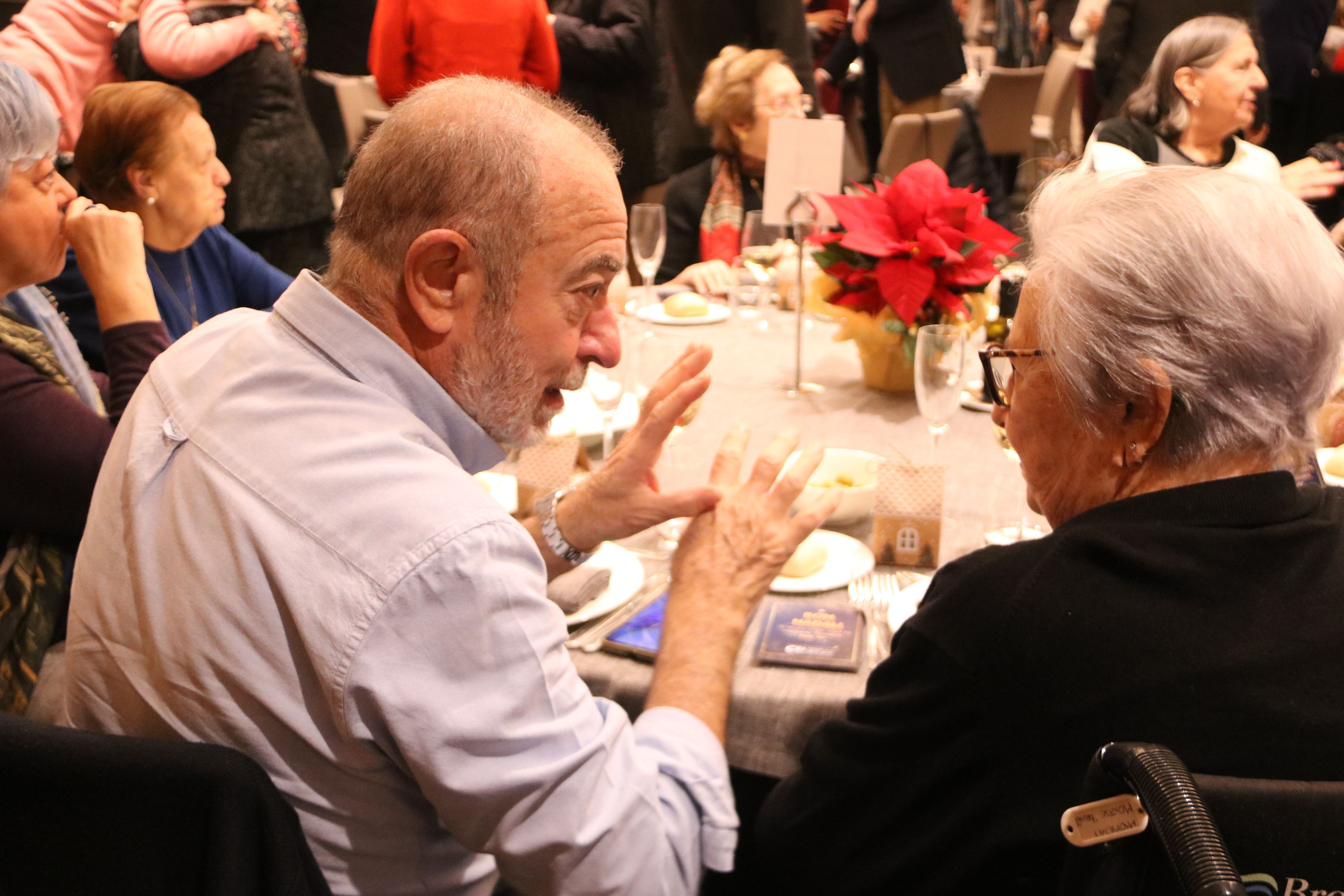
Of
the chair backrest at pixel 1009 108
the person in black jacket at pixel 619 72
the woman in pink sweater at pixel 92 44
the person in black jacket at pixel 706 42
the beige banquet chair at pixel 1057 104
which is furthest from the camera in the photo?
the beige banquet chair at pixel 1057 104

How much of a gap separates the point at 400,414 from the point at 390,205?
0.21 metres

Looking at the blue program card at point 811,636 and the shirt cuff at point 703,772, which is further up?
the shirt cuff at point 703,772

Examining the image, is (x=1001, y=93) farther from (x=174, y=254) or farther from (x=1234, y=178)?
(x=1234, y=178)

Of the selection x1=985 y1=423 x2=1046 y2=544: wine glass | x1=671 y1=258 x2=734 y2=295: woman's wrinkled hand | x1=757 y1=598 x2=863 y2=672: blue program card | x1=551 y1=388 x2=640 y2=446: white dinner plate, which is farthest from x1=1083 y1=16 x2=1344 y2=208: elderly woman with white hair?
x1=757 y1=598 x2=863 y2=672: blue program card

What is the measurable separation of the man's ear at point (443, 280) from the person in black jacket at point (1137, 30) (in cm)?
444

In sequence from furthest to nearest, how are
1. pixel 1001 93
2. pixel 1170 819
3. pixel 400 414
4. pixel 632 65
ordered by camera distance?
pixel 1001 93 < pixel 632 65 < pixel 400 414 < pixel 1170 819

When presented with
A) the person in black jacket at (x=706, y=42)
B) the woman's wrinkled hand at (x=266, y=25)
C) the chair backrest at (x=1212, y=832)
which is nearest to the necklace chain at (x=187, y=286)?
the woman's wrinkled hand at (x=266, y=25)

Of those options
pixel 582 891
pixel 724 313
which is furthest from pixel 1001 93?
pixel 582 891

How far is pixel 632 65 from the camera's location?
4.30m

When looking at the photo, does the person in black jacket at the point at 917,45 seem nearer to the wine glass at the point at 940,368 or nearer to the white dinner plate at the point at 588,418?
the white dinner plate at the point at 588,418

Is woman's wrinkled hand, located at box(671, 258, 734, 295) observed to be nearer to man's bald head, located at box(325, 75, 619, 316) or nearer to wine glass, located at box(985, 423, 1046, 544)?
wine glass, located at box(985, 423, 1046, 544)

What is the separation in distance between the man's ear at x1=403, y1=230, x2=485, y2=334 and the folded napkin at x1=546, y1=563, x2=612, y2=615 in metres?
0.45

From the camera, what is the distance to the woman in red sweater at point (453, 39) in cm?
375

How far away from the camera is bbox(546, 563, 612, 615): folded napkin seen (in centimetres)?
141
